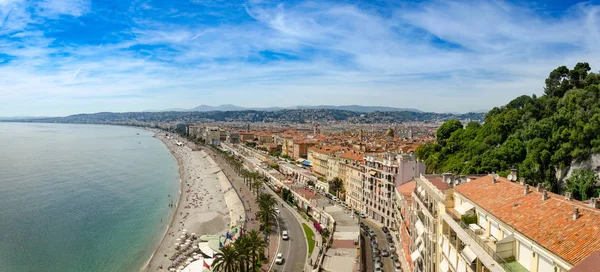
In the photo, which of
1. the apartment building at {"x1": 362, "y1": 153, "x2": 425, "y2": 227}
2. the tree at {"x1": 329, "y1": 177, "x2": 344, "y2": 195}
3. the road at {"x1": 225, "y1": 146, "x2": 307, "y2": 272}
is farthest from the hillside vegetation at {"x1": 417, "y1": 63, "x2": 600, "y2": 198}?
the road at {"x1": 225, "y1": 146, "x2": 307, "y2": 272}

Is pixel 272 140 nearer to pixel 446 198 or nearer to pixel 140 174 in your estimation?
pixel 140 174

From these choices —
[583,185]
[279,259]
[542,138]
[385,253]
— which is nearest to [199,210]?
[279,259]

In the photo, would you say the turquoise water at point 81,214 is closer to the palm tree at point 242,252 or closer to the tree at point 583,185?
the palm tree at point 242,252

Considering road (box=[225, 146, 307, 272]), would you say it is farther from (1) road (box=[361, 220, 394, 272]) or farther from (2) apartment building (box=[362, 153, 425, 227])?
(2) apartment building (box=[362, 153, 425, 227])

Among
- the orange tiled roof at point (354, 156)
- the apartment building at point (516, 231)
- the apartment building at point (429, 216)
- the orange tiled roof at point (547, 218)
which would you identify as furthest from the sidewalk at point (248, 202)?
the orange tiled roof at point (547, 218)

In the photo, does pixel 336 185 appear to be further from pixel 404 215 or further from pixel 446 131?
pixel 404 215
